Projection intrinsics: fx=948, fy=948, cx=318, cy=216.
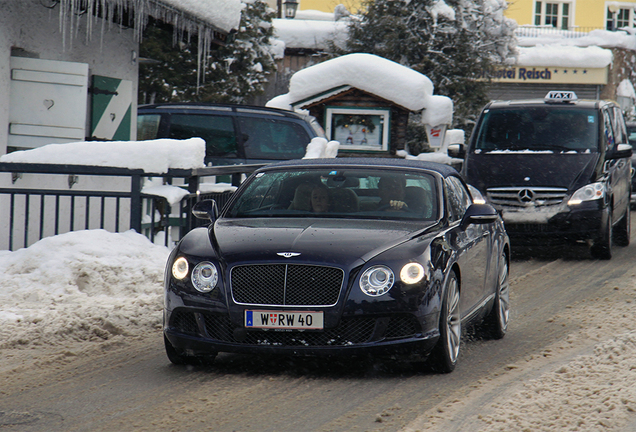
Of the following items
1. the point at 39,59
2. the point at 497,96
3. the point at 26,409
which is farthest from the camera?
the point at 497,96

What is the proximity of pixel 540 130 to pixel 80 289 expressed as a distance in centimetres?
712

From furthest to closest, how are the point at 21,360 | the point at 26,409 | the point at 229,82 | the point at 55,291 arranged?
the point at 229,82 → the point at 55,291 → the point at 21,360 → the point at 26,409

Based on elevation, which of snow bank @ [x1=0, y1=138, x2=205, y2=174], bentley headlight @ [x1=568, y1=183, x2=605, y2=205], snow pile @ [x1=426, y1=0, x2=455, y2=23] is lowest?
bentley headlight @ [x1=568, y1=183, x2=605, y2=205]

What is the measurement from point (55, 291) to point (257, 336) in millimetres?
2869

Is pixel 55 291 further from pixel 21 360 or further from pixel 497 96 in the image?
pixel 497 96

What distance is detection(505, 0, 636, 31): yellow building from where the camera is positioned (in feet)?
160

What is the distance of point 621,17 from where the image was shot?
49562 millimetres

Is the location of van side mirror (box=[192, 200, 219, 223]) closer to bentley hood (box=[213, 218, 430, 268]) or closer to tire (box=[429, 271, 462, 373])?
bentley hood (box=[213, 218, 430, 268])

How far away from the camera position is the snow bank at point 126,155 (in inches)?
369

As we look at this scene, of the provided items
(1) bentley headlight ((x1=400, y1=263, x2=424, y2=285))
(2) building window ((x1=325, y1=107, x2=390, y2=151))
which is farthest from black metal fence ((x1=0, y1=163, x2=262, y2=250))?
(2) building window ((x1=325, y1=107, x2=390, y2=151))

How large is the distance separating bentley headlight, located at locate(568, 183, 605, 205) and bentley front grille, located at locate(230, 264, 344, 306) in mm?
7073

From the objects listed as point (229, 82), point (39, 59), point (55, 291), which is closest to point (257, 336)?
point (55, 291)

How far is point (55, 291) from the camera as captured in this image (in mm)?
7785

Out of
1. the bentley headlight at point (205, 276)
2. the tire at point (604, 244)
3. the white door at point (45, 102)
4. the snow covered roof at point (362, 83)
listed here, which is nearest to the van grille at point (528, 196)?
the tire at point (604, 244)
